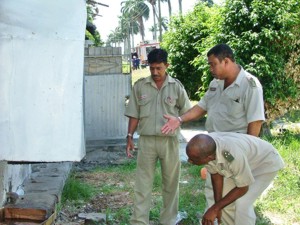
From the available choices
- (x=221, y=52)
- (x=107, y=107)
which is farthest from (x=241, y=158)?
(x=107, y=107)

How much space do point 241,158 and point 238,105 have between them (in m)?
0.72

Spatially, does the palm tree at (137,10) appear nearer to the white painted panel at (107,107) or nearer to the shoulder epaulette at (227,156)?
the white painted panel at (107,107)

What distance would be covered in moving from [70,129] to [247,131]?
1.59m

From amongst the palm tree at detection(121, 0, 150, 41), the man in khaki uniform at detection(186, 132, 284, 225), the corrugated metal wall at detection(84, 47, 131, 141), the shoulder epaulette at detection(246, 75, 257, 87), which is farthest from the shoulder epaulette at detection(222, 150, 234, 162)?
the palm tree at detection(121, 0, 150, 41)

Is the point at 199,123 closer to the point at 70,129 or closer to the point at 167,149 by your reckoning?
the point at 167,149

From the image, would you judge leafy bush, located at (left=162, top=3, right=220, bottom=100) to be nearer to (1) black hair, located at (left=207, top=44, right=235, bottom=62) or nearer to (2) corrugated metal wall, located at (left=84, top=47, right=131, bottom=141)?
(2) corrugated metal wall, located at (left=84, top=47, right=131, bottom=141)

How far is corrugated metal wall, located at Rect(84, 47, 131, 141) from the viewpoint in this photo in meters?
8.83

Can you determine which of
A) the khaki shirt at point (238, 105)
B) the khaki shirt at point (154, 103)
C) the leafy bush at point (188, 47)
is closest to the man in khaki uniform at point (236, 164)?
the khaki shirt at point (238, 105)

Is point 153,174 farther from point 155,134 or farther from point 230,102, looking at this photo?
point 230,102

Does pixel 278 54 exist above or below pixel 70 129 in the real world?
above

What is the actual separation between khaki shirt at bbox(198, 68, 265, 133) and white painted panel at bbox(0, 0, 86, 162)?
1458 millimetres

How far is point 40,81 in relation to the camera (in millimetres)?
2482

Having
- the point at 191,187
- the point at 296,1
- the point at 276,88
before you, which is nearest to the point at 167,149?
the point at 191,187

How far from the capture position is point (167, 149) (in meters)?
4.33
